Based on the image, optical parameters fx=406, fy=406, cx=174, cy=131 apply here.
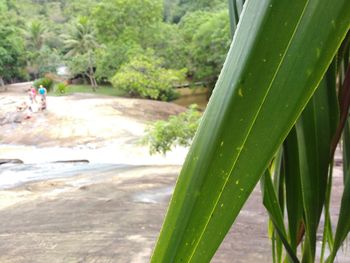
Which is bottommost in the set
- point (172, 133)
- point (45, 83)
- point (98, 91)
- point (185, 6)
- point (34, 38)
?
point (98, 91)

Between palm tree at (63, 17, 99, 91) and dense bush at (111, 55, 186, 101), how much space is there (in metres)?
4.08

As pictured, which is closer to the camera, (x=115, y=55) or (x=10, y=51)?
(x=115, y=55)

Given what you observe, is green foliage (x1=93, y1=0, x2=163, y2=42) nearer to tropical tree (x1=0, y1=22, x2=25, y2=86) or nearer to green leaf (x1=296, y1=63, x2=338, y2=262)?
tropical tree (x1=0, y1=22, x2=25, y2=86)

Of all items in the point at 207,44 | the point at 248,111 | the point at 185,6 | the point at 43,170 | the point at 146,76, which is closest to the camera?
the point at 248,111

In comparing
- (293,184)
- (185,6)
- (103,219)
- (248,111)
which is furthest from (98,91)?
(248,111)

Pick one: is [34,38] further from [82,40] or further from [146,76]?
[146,76]

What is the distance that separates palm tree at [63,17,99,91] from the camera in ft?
61.9

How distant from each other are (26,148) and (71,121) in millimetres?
1690

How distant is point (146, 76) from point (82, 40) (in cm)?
595

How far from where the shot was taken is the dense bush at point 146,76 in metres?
14.6

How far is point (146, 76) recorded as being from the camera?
14.9m

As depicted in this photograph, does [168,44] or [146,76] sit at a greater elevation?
[168,44]

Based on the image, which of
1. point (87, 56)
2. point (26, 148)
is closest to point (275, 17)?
point (26, 148)

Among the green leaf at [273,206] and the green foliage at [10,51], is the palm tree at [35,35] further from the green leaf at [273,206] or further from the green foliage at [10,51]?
the green leaf at [273,206]
